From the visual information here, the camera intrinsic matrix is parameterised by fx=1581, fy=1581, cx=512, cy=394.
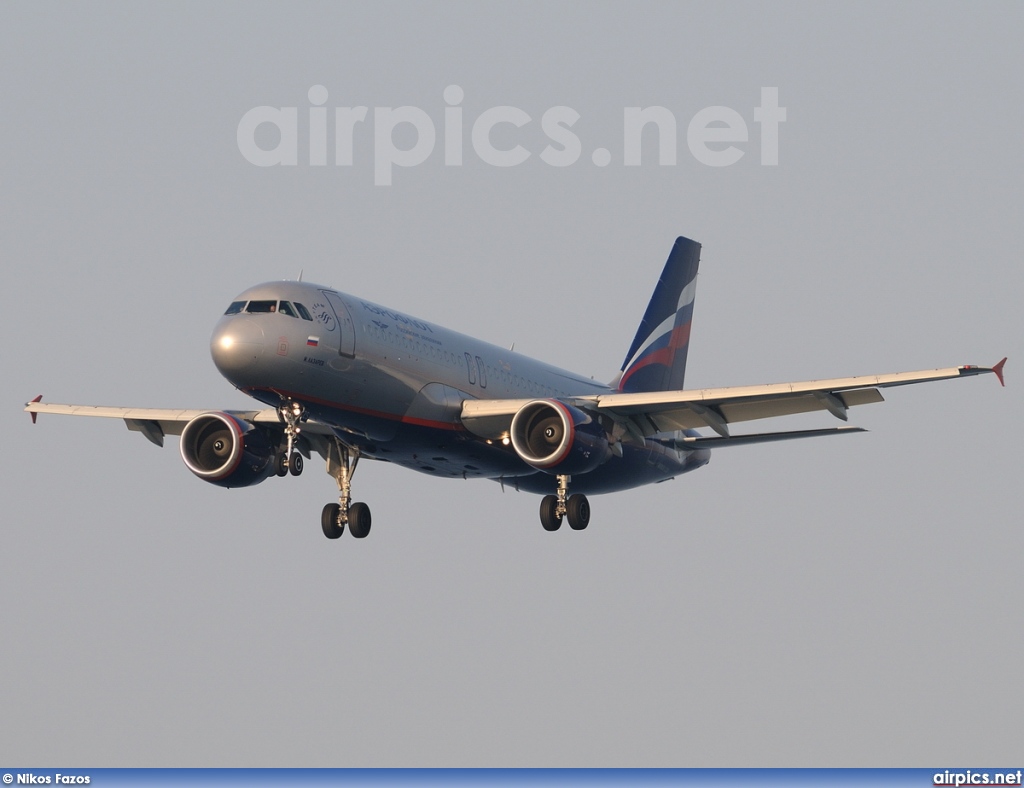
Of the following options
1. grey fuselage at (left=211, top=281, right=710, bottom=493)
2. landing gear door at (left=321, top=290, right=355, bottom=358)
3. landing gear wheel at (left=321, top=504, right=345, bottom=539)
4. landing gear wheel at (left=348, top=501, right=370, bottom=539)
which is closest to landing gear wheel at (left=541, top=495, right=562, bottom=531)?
grey fuselage at (left=211, top=281, right=710, bottom=493)

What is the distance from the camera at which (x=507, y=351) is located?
46.2m

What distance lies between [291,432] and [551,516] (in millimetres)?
8707

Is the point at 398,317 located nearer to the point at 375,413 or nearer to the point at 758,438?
the point at 375,413

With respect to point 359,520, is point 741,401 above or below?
above

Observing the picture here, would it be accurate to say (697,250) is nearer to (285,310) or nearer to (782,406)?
(782,406)

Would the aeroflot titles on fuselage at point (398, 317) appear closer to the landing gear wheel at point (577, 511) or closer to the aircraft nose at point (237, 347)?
the aircraft nose at point (237, 347)

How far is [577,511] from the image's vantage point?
43.9 m

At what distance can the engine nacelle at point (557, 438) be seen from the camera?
4072cm

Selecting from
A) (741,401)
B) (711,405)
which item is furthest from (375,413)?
(741,401)

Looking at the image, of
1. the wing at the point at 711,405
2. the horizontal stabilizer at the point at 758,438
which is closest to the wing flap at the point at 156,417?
the wing at the point at 711,405

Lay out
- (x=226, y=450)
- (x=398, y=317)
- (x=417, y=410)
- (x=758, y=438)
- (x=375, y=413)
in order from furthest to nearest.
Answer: (x=758, y=438) → (x=226, y=450) → (x=398, y=317) → (x=417, y=410) → (x=375, y=413)

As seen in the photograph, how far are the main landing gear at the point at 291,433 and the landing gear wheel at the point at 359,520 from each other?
5.06 meters

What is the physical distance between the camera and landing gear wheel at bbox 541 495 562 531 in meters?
44.0

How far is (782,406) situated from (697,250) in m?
17.6
